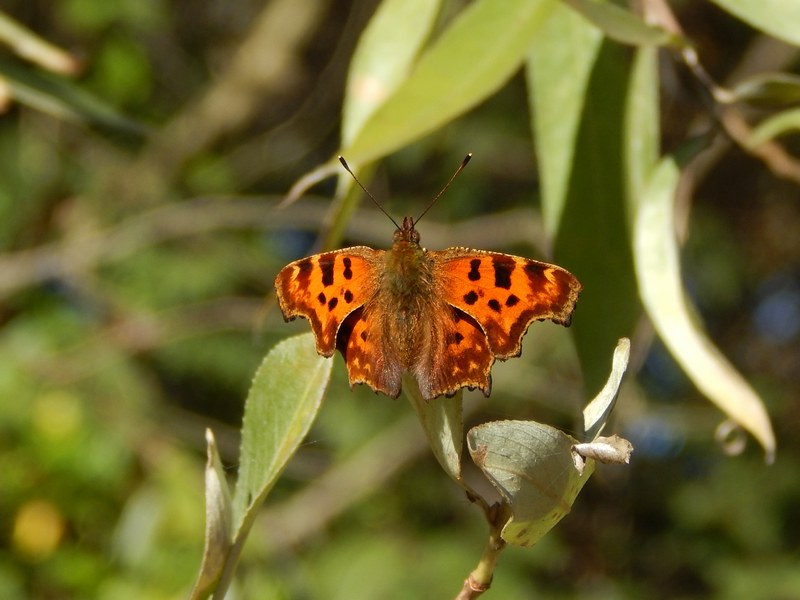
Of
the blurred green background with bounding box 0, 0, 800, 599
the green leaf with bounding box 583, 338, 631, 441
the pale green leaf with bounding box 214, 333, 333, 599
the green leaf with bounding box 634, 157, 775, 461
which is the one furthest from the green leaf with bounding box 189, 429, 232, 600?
the blurred green background with bounding box 0, 0, 800, 599

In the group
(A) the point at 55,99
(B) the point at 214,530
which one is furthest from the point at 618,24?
(A) the point at 55,99

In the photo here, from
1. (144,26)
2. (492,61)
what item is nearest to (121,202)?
(144,26)

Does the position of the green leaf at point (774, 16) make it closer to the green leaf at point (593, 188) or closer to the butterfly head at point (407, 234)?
the green leaf at point (593, 188)

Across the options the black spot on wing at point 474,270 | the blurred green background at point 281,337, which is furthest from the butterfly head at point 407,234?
the blurred green background at point 281,337

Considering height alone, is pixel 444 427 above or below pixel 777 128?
below

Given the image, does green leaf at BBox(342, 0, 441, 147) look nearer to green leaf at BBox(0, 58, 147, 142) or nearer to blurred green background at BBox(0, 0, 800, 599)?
green leaf at BBox(0, 58, 147, 142)

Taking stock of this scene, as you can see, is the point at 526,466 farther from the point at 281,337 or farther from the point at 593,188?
the point at 281,337
